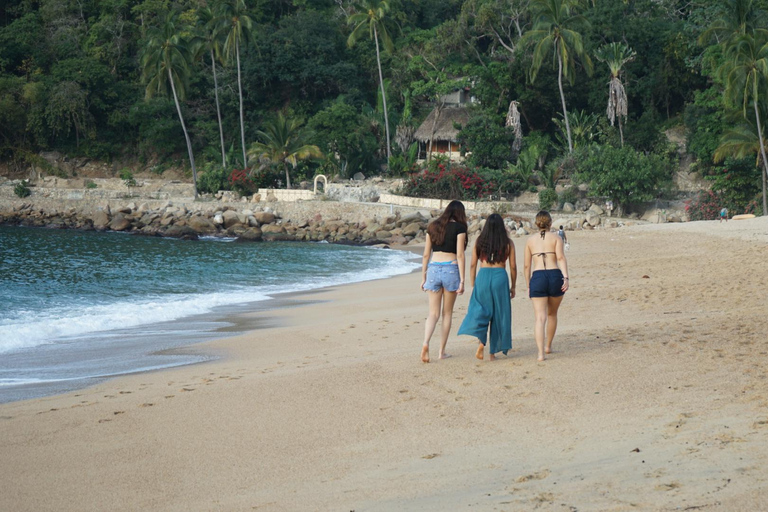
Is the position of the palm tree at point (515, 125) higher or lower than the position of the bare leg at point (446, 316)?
higher

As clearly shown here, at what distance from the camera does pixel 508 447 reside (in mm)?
4715

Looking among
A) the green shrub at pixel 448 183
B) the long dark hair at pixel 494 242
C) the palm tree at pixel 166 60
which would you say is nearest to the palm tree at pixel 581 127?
the green shrub at pixel 448 183

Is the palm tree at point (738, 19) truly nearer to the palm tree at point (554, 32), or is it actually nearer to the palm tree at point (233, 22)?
the palm tree at point (554, 32)

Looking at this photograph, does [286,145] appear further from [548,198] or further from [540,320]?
[540,320]

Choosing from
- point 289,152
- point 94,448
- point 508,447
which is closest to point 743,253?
point 508,447

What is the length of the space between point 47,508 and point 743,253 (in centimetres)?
1511

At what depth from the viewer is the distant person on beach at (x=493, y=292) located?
276 inches

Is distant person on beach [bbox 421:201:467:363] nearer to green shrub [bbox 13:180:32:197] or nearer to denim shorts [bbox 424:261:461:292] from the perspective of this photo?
denim shorts [bbox 424:261:461:292]

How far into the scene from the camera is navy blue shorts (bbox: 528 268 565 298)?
7129mm

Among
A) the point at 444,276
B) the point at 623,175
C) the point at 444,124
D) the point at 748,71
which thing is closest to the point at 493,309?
the point at 444,276

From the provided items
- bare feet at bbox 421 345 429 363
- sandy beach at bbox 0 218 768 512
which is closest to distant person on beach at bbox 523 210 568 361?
sandy beach at bbox 0 218 768 512

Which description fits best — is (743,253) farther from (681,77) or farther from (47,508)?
(681,77)

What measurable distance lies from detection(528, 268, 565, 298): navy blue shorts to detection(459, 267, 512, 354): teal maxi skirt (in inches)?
12.1

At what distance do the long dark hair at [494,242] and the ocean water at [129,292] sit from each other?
3.68m
